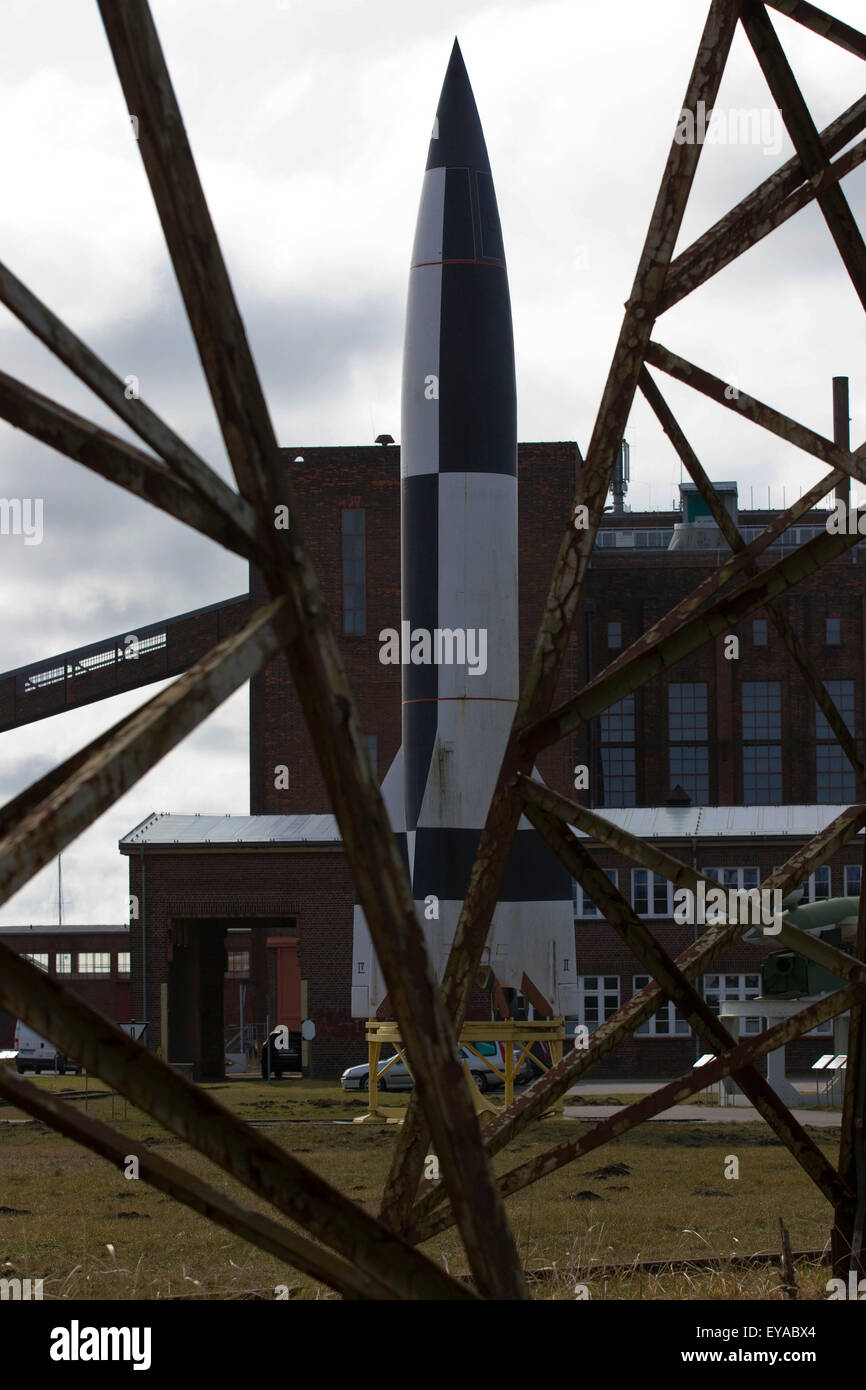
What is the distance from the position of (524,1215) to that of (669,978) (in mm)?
7830

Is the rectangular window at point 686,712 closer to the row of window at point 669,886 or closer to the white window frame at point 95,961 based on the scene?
the row of window at point 669,886

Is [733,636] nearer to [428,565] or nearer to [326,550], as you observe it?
[326,550]

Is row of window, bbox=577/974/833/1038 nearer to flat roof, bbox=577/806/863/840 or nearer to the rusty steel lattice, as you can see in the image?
flat roof, bbox=577/806/863/840

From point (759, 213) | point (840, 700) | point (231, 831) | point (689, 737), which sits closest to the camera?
point (759, 213)

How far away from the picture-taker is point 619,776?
5091cm

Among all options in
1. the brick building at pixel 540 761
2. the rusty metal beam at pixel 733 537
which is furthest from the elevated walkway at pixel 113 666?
the rusty metal beam at pixel 733 537

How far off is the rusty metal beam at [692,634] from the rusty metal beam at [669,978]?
0.45 meters

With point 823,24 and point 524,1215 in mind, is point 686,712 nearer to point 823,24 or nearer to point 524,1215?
point 524,1215

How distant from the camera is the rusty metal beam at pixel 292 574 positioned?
3777 millimetres
